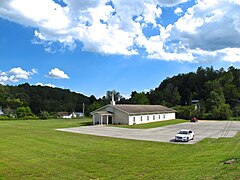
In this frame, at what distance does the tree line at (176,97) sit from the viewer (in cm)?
8662

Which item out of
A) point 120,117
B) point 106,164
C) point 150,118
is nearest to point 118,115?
point 120,117

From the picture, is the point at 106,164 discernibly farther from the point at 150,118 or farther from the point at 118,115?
the point at 150,118

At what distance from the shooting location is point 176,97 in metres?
118

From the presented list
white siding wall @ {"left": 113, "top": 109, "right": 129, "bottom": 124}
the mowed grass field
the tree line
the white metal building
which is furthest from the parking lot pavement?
the tree line

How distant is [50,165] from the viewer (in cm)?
1741

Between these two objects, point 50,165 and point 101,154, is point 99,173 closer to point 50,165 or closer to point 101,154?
point 50,165

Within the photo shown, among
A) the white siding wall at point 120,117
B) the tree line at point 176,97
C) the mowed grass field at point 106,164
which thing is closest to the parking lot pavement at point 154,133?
the mowed grass field at point 106,164

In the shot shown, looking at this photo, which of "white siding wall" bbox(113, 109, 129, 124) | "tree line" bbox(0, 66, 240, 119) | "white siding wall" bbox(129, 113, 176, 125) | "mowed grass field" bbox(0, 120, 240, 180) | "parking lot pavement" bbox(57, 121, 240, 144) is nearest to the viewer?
"mowed grass field" bbox(0, 120, 240, 180)

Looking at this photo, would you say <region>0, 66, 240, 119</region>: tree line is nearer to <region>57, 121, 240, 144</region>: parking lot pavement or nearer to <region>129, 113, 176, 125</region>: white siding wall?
<region>129, 113, 176, 125</region>: white siding wall

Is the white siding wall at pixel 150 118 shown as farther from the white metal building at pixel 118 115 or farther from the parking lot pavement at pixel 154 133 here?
the parking lot pavement at pixel 154 133

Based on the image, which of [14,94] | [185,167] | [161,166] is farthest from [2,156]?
[14,94]

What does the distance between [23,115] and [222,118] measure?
5949 cm

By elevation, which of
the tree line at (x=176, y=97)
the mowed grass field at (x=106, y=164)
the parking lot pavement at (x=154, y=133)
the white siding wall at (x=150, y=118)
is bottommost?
the mowed grass field at (x=106, y=164)

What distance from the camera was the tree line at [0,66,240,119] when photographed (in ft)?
284
